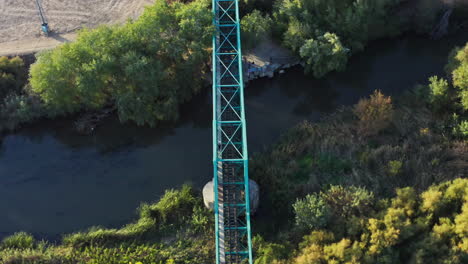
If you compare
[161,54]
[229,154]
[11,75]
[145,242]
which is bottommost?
[145,242]

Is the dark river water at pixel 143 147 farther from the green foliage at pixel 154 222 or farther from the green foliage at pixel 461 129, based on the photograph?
the green foliage at pixel 461 129

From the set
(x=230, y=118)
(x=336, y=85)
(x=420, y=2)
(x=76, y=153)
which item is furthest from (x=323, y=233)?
(x=420, y=2)

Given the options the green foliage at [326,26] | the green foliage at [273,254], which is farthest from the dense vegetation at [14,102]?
the green foliage at [273,254]

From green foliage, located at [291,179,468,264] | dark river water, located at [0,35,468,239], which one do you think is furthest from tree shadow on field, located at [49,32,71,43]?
green foliage, located at [291,179,468,264]

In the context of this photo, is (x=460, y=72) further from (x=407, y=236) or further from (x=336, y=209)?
(x=336, y=209)

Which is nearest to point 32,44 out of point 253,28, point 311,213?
point 253,28

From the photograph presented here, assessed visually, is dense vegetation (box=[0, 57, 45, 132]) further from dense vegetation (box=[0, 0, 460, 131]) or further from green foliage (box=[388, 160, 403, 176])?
green foliage (box=[388, 160, 403, 176])
